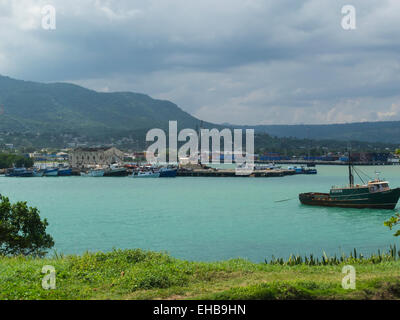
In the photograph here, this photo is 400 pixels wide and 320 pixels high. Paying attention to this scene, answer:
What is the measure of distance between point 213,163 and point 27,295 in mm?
169285

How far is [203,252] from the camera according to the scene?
26000 millimetres

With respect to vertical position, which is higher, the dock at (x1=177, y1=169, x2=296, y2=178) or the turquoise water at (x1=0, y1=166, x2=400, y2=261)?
the dock at (x1=177, y1=169, x2=296, y2=178)

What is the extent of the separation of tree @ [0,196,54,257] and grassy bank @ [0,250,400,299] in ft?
16.6

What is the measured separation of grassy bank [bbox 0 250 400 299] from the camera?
9570 millimetres

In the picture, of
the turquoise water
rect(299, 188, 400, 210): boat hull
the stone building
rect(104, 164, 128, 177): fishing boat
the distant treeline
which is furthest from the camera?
the stone building

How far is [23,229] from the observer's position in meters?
20.1

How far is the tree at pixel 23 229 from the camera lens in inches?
752

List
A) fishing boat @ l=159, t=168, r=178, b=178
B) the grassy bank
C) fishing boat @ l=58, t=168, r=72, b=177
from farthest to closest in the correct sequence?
fishing boat @ l=58, t=168, r=72, b=177
fishing boat @ l=159, t=168, r=178, b=178
the grassy bank

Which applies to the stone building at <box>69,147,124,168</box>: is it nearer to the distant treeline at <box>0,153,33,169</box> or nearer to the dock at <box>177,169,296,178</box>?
the distant treeline at <box>0,153,33,169</box>

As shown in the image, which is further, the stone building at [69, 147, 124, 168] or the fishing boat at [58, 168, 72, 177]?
the stone building at [69, 147, 124, 168]

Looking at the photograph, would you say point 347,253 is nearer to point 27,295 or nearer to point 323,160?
point 27,295

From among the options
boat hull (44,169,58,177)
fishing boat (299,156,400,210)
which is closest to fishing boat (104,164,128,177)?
boat hull (44,169,58,177)
